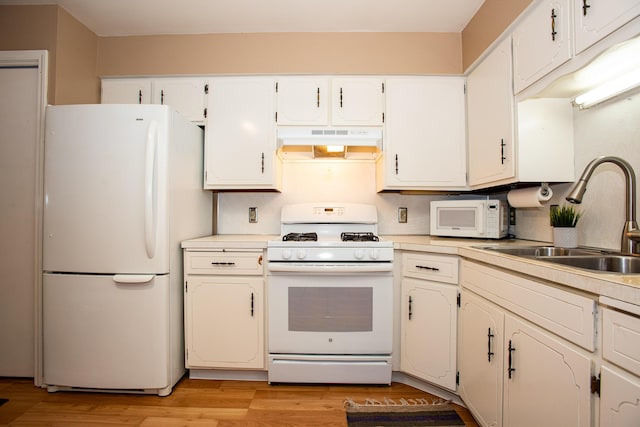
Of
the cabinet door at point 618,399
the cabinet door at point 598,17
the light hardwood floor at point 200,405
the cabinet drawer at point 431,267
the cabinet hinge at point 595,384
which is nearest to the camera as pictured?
the cabinet door at point 618,399

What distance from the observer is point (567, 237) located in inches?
60.8

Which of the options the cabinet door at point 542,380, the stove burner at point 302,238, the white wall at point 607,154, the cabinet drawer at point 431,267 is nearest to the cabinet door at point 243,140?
the stove burner at point 302,238

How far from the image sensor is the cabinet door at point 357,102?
7.46ft

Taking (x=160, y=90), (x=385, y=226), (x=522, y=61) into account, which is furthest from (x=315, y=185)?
(x=522, y=61)

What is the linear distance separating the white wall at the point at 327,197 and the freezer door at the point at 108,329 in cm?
90

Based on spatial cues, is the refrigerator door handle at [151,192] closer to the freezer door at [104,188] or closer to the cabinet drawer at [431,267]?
the freezer door at [104,188]

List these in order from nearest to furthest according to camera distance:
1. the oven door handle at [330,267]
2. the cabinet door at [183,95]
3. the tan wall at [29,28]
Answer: the oven door handle at [330,267]
the tan wall at [29,28]
the cabinet door at [183,95]

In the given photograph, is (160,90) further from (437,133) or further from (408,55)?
(437,133)

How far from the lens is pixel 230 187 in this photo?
2309 mm

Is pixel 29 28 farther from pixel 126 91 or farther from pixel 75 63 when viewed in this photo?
pixel 126 91

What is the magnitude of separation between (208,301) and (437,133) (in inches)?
79.1

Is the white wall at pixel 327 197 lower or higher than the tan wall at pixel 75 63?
lower

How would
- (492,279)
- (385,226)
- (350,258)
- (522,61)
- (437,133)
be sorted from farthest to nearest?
(385,226), (437,133), (350,258), (522,61), (492,279)

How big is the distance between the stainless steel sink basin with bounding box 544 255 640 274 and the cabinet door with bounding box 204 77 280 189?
1.79 m
